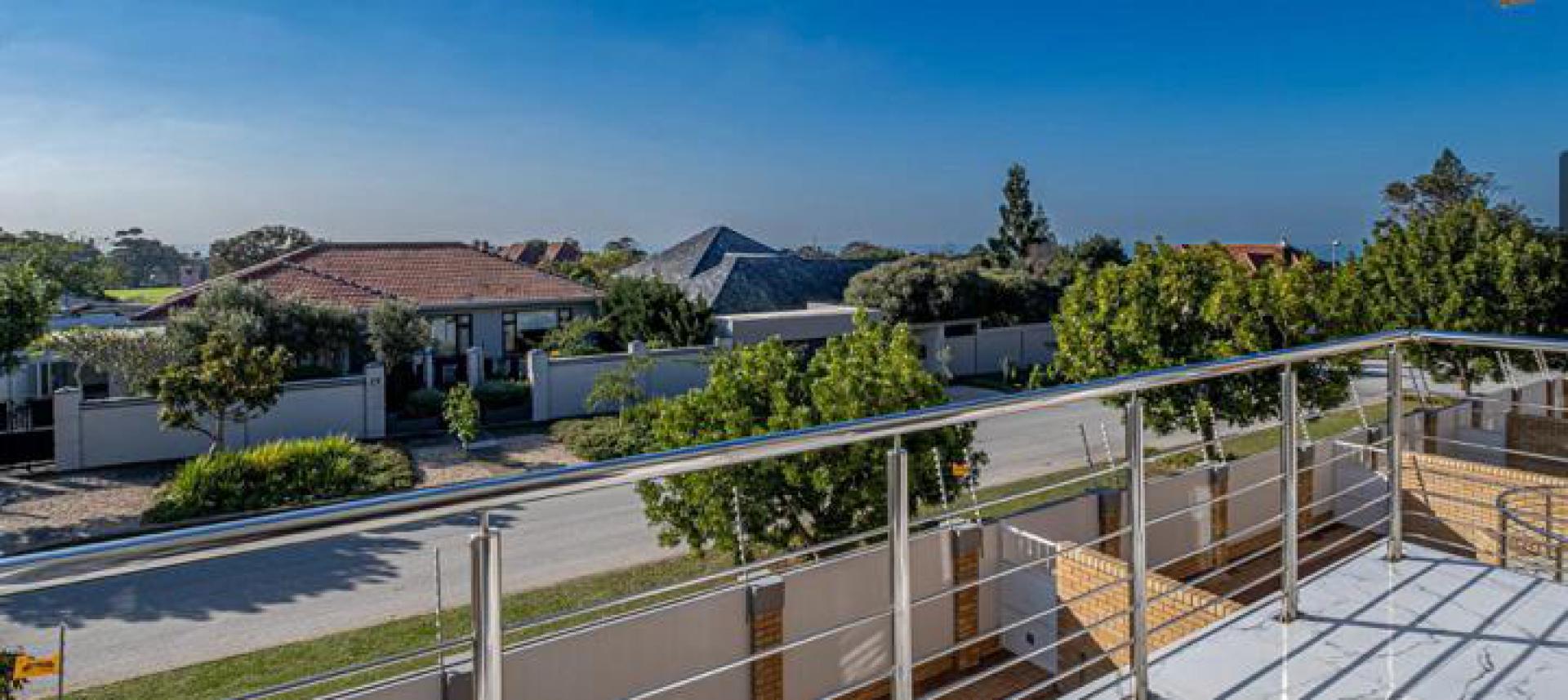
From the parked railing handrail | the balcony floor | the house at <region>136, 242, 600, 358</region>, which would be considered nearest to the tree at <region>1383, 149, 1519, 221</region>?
the house at <region>136, 242, 600, 358</region>

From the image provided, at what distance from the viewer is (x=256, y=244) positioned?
49.3 metres

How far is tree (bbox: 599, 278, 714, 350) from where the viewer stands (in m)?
21.8

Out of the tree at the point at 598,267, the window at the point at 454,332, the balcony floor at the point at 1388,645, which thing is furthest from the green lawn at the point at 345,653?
the tree at the point at 598,267

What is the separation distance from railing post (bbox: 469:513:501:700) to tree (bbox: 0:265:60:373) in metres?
15.4

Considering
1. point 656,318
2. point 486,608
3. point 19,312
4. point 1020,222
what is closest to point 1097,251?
A: point 1020,222

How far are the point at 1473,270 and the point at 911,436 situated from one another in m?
9.99

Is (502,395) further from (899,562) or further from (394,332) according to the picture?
(899,562)

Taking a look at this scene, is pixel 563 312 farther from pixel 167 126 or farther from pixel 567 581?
pixel 567 581

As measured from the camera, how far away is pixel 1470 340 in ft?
9.59

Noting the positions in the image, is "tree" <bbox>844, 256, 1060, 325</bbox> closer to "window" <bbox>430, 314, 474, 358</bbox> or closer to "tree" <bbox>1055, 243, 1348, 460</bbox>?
"window" <bbox>430, 314, 474, 358</bbox>

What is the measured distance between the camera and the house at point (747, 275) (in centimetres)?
2762

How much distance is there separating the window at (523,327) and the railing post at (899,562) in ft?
74.1

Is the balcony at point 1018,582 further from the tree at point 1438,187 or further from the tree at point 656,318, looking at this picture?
the tree at point 1438,187

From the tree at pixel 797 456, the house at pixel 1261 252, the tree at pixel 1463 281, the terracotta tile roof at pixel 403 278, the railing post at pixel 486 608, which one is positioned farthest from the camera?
the house at pixel 1261 252
